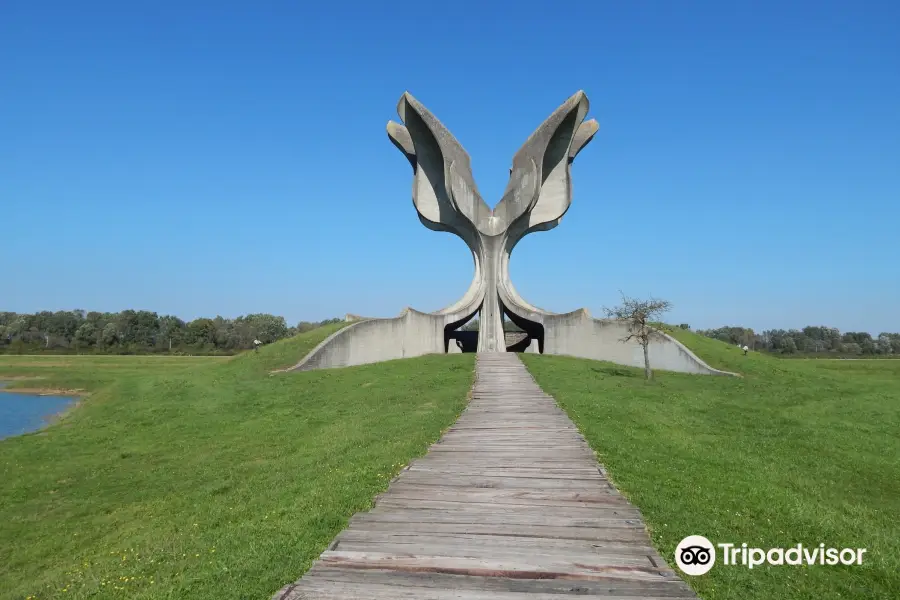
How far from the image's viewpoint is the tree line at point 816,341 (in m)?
67.9

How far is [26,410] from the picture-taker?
20797mm

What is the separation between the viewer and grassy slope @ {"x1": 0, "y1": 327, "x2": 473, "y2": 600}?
463cm

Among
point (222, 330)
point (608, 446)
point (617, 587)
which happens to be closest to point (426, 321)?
point (608, 446)

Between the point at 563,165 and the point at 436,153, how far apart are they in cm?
620

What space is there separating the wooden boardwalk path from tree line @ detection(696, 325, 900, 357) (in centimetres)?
6655

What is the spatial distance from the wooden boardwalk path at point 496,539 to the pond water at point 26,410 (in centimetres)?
1569

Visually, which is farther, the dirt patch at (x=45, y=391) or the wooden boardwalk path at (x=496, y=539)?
the dirt patch at (x=45, y=391)

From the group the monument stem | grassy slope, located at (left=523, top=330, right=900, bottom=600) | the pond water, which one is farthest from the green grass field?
the monument stem

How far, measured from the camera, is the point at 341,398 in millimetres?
14695

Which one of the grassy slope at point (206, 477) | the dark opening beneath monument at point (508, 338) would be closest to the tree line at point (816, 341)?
the dark opening beneath monument at point (508, 338)

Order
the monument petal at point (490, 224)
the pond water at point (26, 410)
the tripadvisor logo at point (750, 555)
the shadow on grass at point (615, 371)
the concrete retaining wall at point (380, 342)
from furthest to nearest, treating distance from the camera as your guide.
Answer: the monument petal at point (490, 224), the concrete retaining wall at point (380, 342), the shadow on grass at point (615, 371), the pond water at point (26, 410), the tripadvisor logo at point (750, 555)

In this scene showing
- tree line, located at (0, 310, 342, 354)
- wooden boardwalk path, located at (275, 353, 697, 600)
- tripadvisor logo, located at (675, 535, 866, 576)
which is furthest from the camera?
tree line, located at (0, 310, 342, 354)

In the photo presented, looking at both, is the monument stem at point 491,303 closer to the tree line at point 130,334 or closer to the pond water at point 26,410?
the pond water at point 26,410

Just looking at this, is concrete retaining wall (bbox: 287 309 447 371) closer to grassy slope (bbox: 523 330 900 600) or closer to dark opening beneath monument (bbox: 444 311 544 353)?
dark opening beneath monument (bbox: 444 311 544 353)
